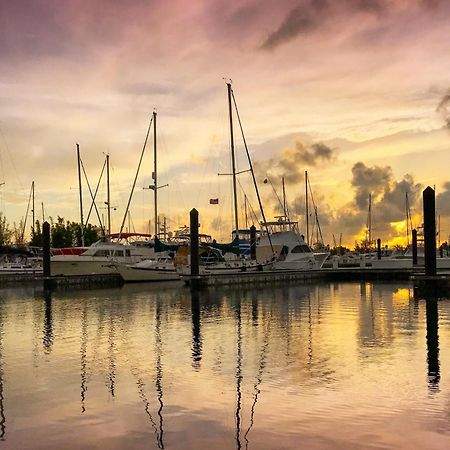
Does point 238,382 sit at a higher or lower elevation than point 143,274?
lower

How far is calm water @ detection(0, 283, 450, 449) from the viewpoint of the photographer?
10656 millimetres

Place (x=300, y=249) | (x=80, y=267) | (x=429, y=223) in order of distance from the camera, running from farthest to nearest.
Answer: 1. (x=300, y=249)
2. (x=80, y=267)
3. (x=429, y=223)

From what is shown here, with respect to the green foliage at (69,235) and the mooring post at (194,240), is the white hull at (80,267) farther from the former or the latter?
the green foliage at (69,235)

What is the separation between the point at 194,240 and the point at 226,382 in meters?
39.5

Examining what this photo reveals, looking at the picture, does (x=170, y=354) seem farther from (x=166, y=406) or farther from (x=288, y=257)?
(x=288, y=257)

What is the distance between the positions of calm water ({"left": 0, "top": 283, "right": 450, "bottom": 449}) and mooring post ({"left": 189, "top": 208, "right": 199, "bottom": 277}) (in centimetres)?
2438

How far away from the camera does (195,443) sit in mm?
10219

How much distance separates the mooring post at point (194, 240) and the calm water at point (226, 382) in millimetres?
24379

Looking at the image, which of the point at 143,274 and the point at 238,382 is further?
the point at 143,274

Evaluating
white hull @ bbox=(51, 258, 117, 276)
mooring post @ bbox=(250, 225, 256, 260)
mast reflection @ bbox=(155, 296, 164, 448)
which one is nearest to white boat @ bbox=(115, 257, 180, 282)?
white hull @ bbox=(51, 258, 117, 276)

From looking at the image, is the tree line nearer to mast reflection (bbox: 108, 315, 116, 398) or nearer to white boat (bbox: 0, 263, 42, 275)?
white boat (bbox: 0, 263, 42, 275)

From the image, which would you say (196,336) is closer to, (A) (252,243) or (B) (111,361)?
(B) (111,361)

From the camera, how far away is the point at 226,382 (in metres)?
14.8

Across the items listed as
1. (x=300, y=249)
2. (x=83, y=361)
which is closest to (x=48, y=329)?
(x=83, y=361)
